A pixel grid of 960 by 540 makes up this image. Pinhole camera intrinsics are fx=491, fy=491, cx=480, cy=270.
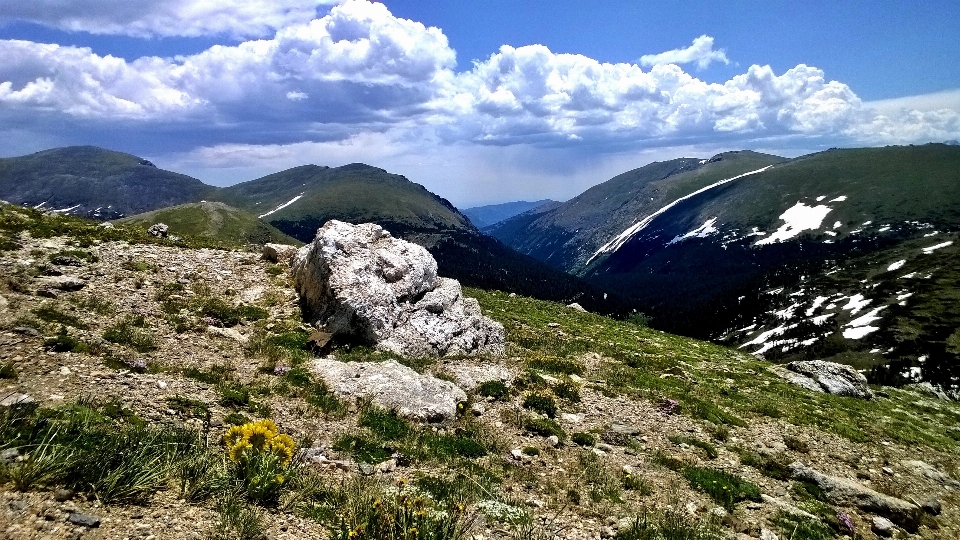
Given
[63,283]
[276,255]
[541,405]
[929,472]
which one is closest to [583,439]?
[541,405]

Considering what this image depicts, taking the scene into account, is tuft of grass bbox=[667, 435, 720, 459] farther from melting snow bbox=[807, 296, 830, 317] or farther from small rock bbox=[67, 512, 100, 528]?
melting snow bbox=[807, 296, 830, 317]

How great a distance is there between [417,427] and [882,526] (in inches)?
510

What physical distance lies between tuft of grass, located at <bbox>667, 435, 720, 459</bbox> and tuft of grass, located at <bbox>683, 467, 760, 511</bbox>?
1481mm

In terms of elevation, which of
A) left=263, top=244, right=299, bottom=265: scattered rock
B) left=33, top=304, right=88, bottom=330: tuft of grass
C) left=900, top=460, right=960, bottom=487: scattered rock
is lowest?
left=900, top=460, right=960, bottom=487: scattered rock

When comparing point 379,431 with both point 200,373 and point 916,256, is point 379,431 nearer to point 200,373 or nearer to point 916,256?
point 200,373

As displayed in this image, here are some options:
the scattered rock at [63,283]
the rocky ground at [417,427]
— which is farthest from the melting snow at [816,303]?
the scattered rock at [63,283]

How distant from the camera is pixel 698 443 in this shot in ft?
54.7

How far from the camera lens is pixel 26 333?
44.8 ft

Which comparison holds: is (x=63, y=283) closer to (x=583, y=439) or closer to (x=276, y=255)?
(x=276, y=255)

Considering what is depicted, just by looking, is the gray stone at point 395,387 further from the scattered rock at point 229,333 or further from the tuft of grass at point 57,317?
the tuft of grass at point 57,317

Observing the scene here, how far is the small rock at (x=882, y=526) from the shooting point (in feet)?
43.0

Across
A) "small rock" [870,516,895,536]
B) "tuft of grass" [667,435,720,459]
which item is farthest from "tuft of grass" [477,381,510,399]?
"small rock" [870,516,895,536]

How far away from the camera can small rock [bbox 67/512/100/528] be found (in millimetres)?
6398

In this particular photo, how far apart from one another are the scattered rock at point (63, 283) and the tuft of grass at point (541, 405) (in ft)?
57.8
